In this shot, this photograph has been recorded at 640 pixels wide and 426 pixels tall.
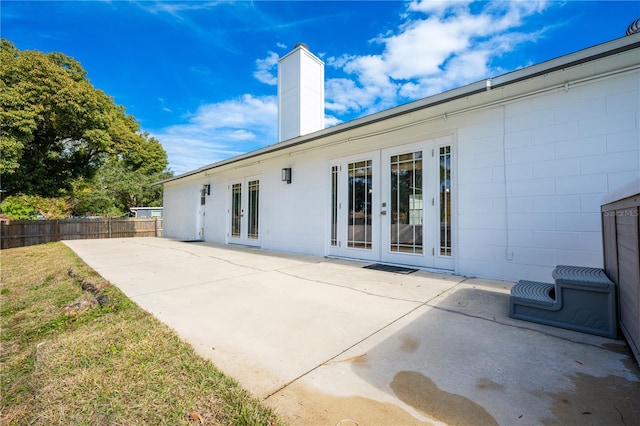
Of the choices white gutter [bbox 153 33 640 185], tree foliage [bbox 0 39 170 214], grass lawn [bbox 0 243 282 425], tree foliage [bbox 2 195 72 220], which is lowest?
grass lawn [bbox 0 243 282 425]

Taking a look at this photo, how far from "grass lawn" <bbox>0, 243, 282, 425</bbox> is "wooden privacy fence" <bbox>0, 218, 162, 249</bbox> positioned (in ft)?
38.0

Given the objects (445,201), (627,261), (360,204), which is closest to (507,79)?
(445,201)

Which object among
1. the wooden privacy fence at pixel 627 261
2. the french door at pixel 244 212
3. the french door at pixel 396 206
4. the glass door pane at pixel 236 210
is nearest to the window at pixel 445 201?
the french door at pixel 396 206

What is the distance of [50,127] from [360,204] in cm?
1189

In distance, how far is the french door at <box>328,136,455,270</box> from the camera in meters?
4.48

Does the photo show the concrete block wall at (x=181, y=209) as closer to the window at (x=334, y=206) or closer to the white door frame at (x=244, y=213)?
the white door frame at (x=244, y=213)

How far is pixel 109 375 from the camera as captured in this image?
1653 millimetres

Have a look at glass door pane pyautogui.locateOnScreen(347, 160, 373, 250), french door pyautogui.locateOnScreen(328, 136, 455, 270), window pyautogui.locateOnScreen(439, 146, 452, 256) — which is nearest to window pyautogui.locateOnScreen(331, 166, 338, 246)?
french door pyautogui.locateOnScreen(328, 136, 455, 270)

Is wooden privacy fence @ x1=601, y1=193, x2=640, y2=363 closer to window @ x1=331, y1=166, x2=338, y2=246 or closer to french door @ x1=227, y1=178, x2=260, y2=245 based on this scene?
window @ x1=331, y1=166, x2=338, y2=246

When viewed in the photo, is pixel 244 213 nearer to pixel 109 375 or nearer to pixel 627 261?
pixel 109 375

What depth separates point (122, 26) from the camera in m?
7.69

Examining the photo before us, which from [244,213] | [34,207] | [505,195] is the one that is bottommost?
[244,213]

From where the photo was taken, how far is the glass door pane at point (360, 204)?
5469mm

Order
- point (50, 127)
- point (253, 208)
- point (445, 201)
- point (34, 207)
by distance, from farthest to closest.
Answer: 1. point (34, 207)
2. point (50, 127)
3. point (253, 208)
4. point (445, 201)
